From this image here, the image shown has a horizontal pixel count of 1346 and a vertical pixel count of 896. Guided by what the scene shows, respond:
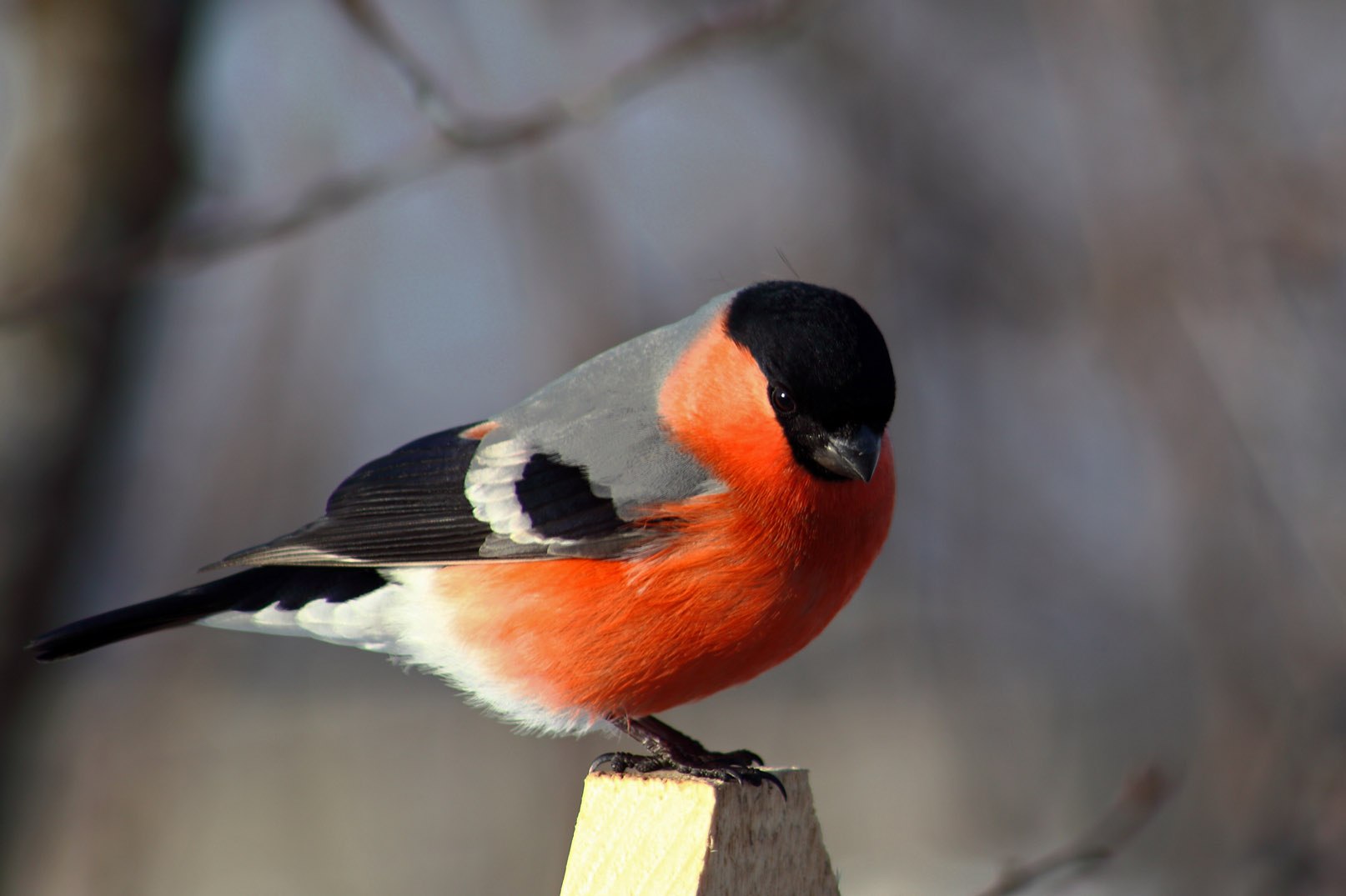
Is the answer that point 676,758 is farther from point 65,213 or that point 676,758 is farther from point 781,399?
point 65,213

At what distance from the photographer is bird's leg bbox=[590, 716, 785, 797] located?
2.22 metres

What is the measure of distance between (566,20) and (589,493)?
284 centimetres

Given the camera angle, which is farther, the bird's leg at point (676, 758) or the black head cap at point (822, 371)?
the black head cap at point (822, 371)

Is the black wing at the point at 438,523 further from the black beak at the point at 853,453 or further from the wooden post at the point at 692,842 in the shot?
the wooden post at the point at 692,842

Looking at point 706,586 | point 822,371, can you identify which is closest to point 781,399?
point 822,371

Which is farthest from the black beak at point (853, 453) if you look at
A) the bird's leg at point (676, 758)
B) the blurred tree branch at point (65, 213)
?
the blurred tree branch at point (65, 213)

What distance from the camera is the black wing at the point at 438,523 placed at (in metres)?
2.58

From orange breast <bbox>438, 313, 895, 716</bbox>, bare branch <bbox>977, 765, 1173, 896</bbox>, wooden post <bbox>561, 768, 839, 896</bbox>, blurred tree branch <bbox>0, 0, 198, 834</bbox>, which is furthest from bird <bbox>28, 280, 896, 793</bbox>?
blurred tree branch <bbox>0, 0, 198, 834</bbox>

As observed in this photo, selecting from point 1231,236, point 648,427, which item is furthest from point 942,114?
point 648,427

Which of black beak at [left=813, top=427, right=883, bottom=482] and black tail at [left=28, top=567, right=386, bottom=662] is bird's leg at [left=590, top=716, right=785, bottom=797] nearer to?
black beak at [left=813, top=427, right=883, bottom=482]

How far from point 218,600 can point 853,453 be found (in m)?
1.35

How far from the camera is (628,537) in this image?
253 cm

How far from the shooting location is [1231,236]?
3.82 meters

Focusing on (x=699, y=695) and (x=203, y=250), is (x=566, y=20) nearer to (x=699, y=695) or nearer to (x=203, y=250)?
(x=203, y=250)
